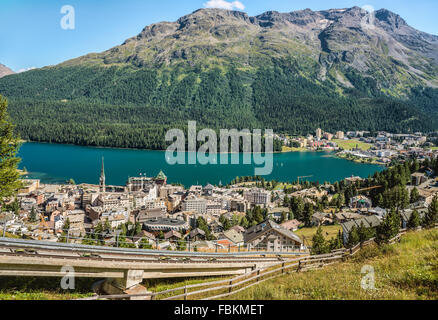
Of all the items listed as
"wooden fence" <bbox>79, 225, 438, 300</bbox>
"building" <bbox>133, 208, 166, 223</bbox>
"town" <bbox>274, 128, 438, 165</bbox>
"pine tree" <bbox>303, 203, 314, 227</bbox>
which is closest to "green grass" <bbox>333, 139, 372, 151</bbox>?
"town" <bbox>274, 128, 438, 165</bbox>

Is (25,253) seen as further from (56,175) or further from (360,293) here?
(56,175)

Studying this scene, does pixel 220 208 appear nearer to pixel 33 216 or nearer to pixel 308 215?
pixel 308 215

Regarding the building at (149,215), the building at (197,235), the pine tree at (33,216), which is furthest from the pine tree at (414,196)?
the pine tree at (33,216)

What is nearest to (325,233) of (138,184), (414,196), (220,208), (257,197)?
(414,196)

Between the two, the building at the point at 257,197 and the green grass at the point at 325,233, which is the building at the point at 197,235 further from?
the building at the point at 257,197

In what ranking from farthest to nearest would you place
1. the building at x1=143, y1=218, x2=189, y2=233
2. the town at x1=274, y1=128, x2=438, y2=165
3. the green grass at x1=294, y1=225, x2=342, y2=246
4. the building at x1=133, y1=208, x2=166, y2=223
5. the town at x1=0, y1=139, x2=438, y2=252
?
the town at x1=274, y1=128, x2=438, y2=165 < the building at x1=133, y1=208, x2=166, y2=223 < the building at x1=143, y1=218, x2=189, y2=233 < the town at x1=0, y1=139, x2=438, y2=252 < the green grass at x1=294, y1=225, x2=342, y2=246

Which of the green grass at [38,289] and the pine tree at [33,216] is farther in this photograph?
the pine tree at [33,216]

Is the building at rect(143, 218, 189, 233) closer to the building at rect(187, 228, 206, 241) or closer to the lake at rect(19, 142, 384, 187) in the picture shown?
the building at rect(187, 228, 206, 241)
